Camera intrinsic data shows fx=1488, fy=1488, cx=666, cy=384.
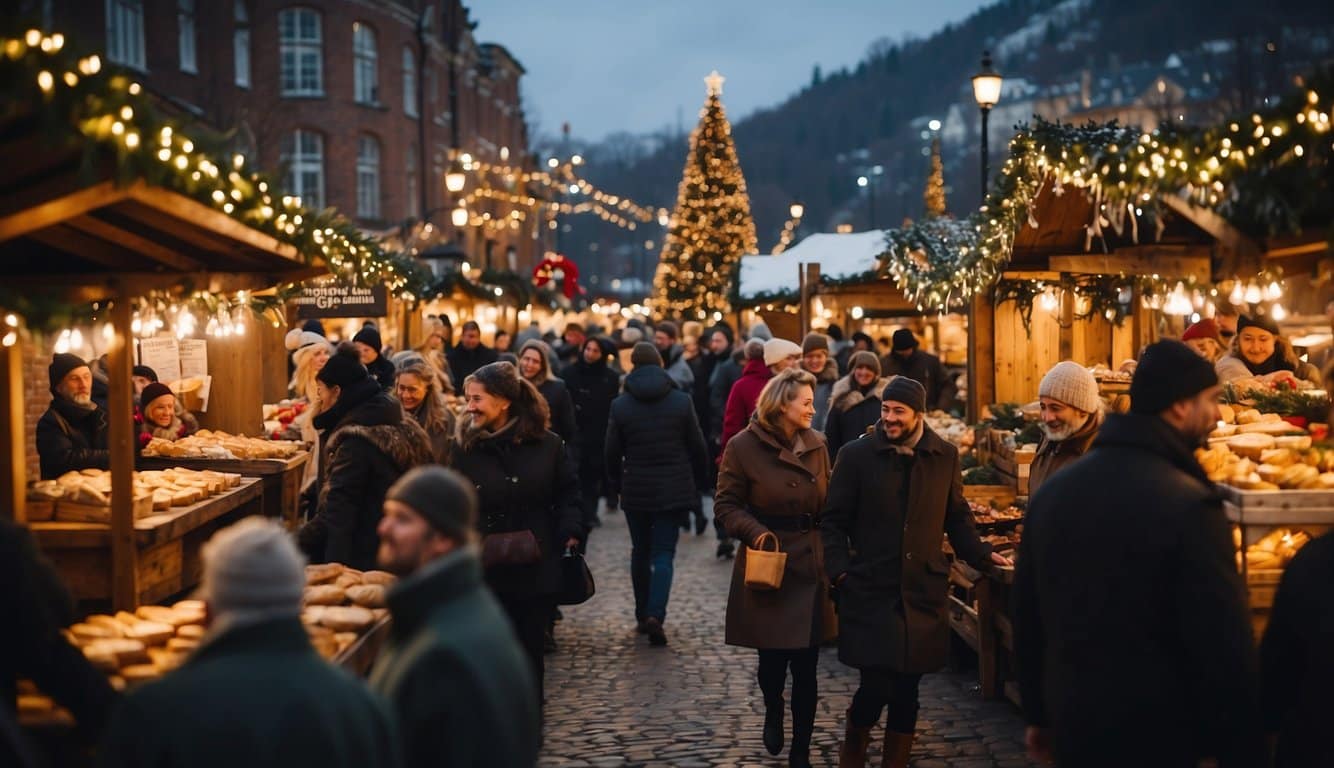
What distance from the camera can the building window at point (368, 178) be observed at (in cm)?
4412

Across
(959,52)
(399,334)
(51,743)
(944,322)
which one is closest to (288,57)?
(944,322)

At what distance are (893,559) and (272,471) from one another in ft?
13.8

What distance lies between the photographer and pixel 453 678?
3.38 m

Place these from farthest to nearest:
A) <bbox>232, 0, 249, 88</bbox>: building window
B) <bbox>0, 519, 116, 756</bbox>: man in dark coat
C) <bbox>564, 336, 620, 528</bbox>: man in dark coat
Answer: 1. <bbox>232, 0, 249, 88</bbox>: building window
2. <bbox>564, 336, 620, 528</bbox>: man in dark coat
3. <bbox>0, 519, 116, 756</bbox>: man in dark coat

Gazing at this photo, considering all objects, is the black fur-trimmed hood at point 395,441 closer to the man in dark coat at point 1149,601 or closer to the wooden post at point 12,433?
the wooden post at point 12,433

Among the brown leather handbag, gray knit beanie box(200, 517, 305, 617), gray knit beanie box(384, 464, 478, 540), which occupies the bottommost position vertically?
the brown leather handbag

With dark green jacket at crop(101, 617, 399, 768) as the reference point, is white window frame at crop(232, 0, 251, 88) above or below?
above

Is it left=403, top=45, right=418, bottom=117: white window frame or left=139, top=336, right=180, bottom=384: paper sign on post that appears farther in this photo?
left=403, top=45, right=418, bottom=117: white window frame

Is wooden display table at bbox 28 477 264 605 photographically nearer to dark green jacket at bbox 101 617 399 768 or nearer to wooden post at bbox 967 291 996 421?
dark green jacket at bbox 101 617 399 768

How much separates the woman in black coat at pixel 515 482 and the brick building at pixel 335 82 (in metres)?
21.3

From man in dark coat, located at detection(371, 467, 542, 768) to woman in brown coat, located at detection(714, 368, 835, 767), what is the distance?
12.3ft

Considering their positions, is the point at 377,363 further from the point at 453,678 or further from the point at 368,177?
the point at 368,177

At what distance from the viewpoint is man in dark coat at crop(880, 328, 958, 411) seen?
1458 centimetres

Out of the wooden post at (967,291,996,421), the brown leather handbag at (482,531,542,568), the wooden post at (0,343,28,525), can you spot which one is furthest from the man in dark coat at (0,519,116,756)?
the wooden post at (967,291,996,421)
